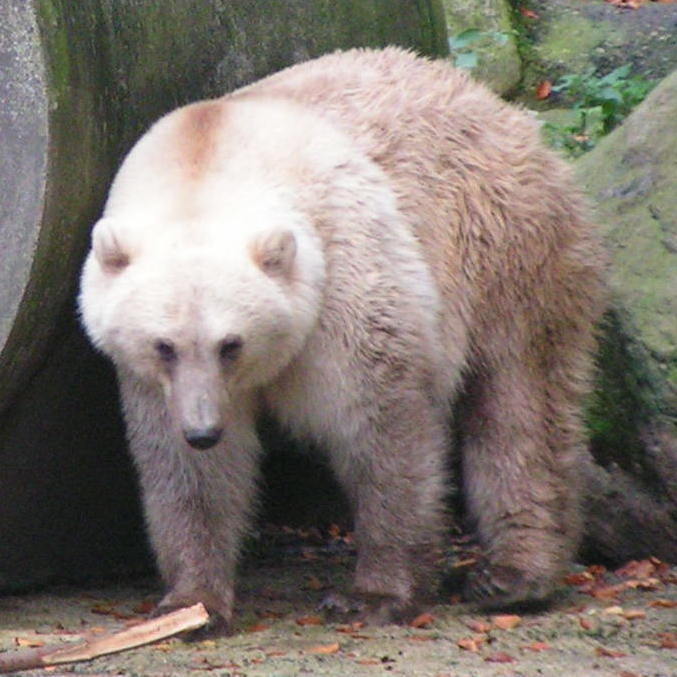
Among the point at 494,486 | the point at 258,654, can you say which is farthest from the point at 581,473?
the point at 258,654

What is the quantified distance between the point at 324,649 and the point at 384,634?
→ 333 mm

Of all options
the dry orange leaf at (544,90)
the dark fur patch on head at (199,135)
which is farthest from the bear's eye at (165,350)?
the dry orange leaf at (544,90)

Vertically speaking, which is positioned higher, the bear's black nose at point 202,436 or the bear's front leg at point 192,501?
the bear's black nose at point 202,436

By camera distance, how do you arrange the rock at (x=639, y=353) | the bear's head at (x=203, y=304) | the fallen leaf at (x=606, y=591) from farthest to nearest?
the rock at (x=639, y=353), the fallen leaf at (x=606, y=591), the bear's head at (x=203, y=304)

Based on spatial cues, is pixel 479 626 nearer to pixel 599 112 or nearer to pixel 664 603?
pixel 664 603

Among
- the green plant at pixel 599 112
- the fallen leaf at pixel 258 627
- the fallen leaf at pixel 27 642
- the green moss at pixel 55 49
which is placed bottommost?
the fallen leaf at pixel 258 627

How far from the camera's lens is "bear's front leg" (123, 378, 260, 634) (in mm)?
5617

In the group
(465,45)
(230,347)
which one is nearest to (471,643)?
(230,347)

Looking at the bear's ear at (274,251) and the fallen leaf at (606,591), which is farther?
the fallen leaf at (606,591)

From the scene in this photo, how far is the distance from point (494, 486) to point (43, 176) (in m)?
2.12

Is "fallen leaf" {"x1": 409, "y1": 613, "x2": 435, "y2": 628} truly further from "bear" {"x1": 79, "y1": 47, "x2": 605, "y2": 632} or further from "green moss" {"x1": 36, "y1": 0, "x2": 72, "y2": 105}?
"green moss" {"x1": 36, "y1": 0, "x2": 72, "y2": 105}

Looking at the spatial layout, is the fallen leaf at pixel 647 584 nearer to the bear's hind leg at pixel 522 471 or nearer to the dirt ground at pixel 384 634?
the dirt ground at pixel 384 634

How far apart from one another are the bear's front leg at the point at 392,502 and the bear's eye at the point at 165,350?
0.80 metres

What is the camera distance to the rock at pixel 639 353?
6379mm
